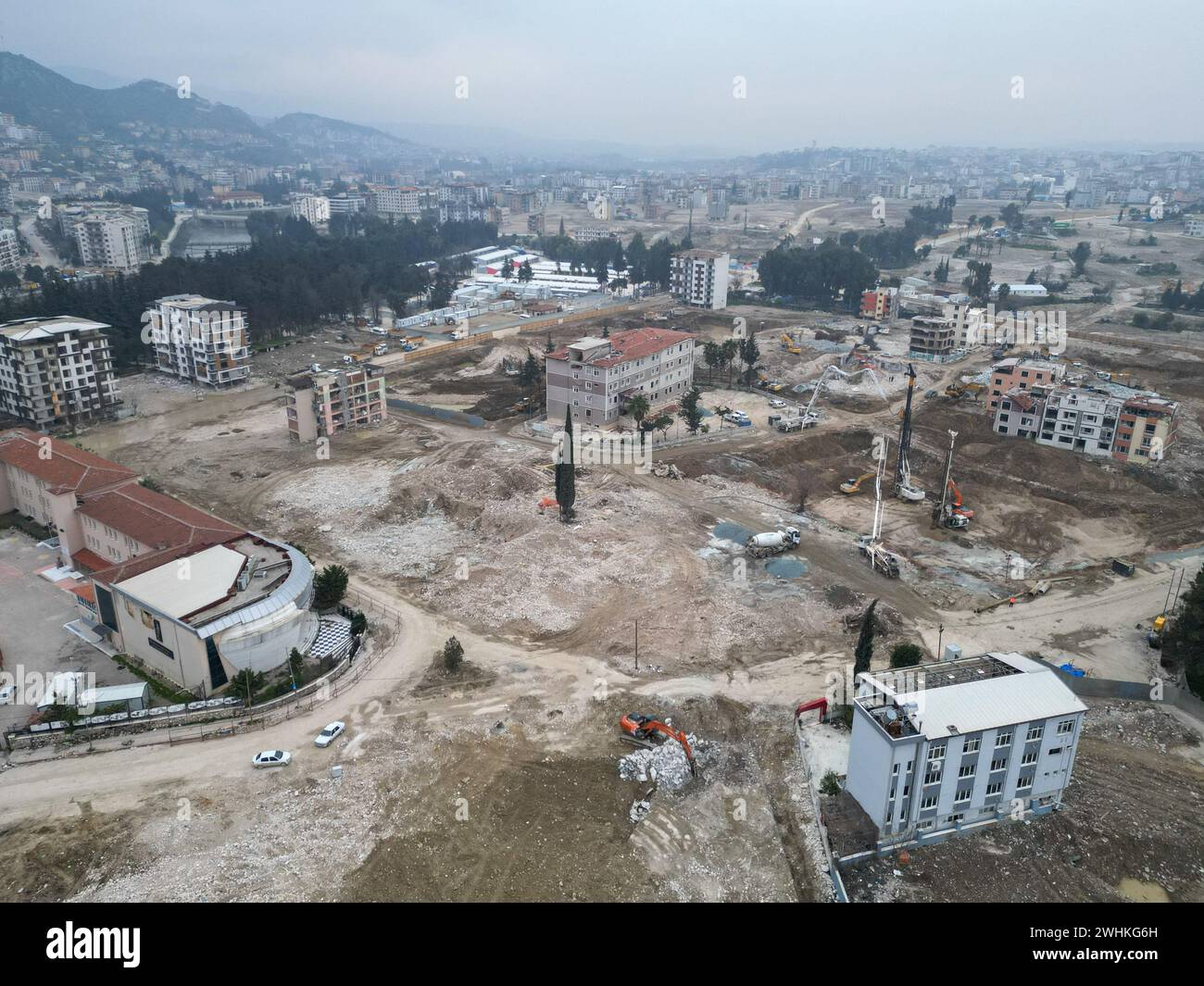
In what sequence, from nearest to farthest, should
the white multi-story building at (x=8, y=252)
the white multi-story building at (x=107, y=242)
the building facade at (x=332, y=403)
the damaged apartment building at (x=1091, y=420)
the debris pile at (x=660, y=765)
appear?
the debris pile at (x=660, y=765), the damaged apartment building at (x=1091, y=420), the building facade at (x=332, y=403), the white multi-story building at (x=8, y=252), the white multi-story building at (x=107, y=242)

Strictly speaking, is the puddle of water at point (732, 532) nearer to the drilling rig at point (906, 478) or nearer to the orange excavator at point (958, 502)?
the drilling rig at point (906, 478)

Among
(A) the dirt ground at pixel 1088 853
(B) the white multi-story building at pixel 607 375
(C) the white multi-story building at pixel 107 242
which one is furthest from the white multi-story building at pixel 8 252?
(A) the dirt ground at pixel 1088 853

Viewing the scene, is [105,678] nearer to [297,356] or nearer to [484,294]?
[297,356]

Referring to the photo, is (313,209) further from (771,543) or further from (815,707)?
(815,707)

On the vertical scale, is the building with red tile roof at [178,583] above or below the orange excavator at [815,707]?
above

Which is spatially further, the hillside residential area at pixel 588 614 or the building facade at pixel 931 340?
the building facade at pixel 931 340

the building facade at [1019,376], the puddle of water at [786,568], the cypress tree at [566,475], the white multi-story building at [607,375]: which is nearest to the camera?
the puddle of water at [786,568]
